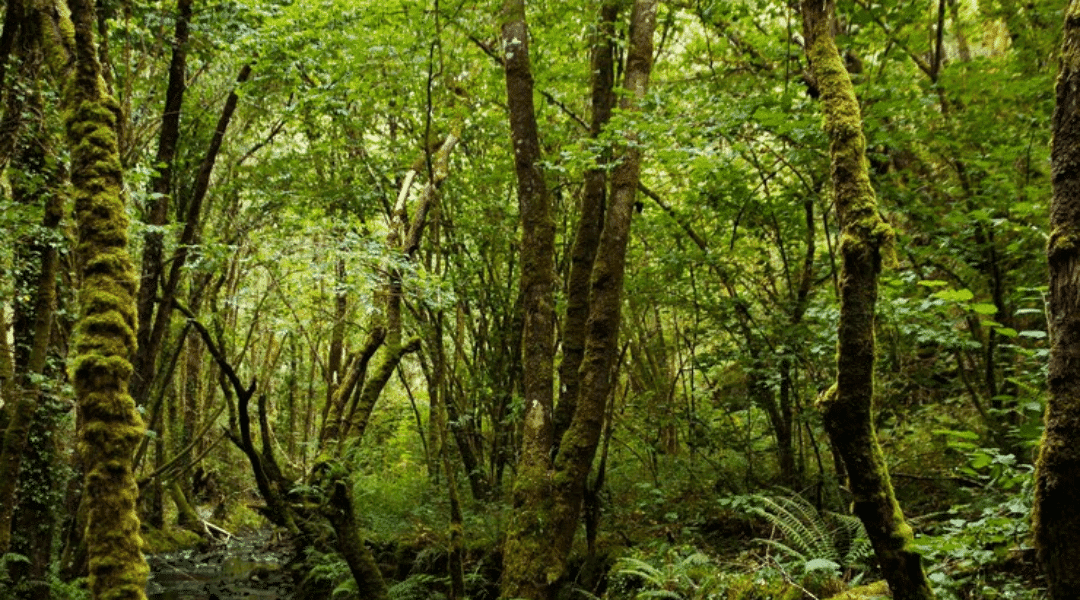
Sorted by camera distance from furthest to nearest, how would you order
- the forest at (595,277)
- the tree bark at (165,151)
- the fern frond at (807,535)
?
the tree bark at (165,151) < the fern frond at (807,535) < the forest at (595,277)

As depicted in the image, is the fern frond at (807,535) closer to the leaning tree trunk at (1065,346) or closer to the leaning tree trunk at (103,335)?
the leaning tree trunk at (1065,346)

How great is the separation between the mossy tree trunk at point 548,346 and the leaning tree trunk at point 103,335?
3587 millimetres

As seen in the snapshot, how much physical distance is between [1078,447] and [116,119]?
488 centimetres

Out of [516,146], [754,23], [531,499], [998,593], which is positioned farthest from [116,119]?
[754,23]

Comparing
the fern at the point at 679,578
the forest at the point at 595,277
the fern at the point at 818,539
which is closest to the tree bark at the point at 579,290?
the forest at the point at 595,277

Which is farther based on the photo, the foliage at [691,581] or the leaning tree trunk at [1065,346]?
the foliage at [691,581]

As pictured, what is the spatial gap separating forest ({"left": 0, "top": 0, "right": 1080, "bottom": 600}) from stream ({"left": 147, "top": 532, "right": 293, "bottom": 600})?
24 centimetres

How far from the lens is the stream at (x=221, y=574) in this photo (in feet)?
38.0

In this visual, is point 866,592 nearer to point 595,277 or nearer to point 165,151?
point 595,277

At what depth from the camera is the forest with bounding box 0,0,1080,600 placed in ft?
11.9

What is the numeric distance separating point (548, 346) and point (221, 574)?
10366 mm

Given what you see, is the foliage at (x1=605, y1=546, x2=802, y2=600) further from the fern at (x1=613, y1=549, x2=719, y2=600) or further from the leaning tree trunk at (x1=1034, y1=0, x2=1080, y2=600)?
the leaning tree trunk at (x1=1034, y1=0, x2=1080, y2=600)

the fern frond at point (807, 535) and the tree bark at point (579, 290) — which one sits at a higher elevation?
the tree bark at point (579, 290)

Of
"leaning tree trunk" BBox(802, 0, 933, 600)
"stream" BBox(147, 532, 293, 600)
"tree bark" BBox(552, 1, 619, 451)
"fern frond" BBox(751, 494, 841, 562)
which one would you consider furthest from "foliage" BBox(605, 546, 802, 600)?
"stream" BBox(147, 532, 293, 600)
